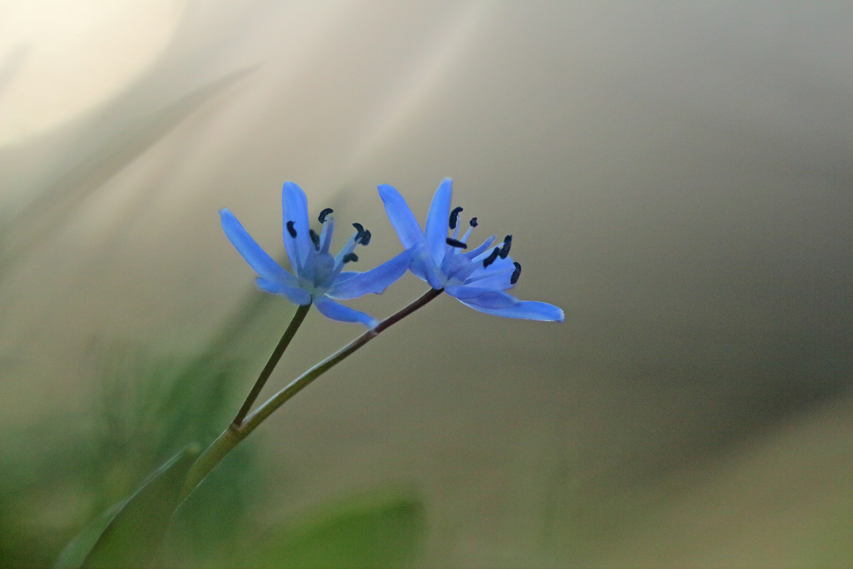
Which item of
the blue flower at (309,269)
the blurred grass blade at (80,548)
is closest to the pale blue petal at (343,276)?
the blue flower at (309,269)

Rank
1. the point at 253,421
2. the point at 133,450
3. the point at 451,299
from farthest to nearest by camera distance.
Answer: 1. the point at 451,299
2. the point at 133,450
3. the point at 253,421

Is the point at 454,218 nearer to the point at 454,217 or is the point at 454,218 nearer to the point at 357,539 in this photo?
the point at 454,217

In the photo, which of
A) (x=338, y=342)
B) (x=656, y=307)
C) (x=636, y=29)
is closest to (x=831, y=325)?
(x=656, y=307)

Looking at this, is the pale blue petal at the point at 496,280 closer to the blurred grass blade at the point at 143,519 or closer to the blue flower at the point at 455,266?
the blue flower at the point at 455,266

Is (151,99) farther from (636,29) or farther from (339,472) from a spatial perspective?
(636,29)

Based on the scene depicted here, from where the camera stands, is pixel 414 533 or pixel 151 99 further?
→ pixel 151 99

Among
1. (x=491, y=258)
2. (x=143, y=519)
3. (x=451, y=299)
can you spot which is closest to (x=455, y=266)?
(x=491, y=258)
